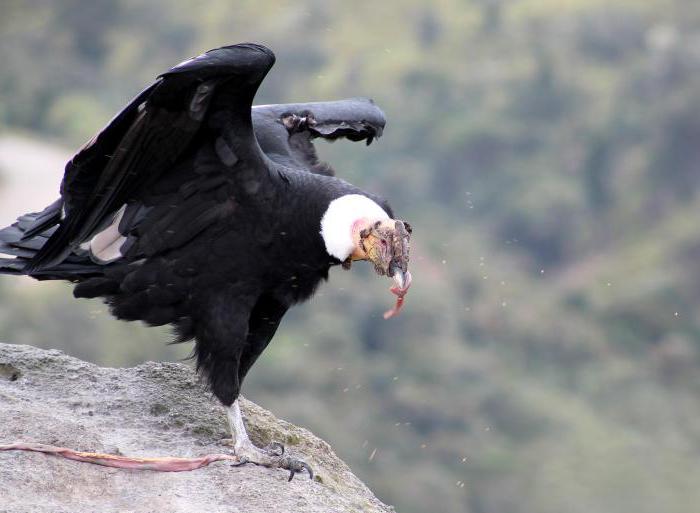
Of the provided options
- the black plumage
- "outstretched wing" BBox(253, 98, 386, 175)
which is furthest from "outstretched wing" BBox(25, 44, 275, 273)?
"outstretched wing" BBox(253, 98, 386, 175)

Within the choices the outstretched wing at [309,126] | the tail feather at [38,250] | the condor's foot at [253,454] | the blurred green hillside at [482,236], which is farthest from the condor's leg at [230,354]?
the blurred green hillside at [482,236]

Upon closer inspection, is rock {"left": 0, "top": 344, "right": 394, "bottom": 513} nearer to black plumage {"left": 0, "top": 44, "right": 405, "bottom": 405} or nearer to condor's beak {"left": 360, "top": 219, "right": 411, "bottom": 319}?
black plumage {"left": 0, "top": 44, "right": 405, "bottom": 405}

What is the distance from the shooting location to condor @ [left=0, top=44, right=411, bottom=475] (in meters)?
6.16

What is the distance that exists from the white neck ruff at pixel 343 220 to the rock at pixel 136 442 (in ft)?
3.57

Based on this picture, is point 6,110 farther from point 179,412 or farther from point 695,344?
point 179,412

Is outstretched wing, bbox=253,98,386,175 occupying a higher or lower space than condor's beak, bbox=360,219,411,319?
higher

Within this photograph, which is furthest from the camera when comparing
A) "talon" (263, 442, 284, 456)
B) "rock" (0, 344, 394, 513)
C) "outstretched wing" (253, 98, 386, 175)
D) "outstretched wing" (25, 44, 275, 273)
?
"outstretched wing" (253, 98, 386, 175)

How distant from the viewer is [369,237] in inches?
244

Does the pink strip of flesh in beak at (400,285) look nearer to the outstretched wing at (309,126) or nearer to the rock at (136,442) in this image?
the rock at (136,442)

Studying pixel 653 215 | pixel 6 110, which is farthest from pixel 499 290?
pixel 6 110

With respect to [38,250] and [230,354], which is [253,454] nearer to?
[230,354]

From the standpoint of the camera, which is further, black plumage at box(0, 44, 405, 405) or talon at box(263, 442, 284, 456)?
talon at box(263, 442, 284, 456)

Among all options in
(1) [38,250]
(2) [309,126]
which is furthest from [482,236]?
(1) [38,250]

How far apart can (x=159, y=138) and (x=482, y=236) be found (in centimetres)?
3898
